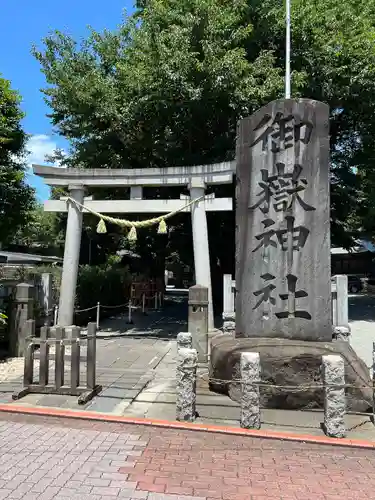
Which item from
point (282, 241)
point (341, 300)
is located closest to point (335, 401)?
point (282, 241)

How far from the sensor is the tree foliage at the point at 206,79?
1315 centimetres

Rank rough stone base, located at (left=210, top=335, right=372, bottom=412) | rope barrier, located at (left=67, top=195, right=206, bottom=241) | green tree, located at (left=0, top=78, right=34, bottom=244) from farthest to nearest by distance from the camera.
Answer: green tree, located at (left=0, top=78, right=34, bottom=244) < rope barrier, located at (left=67, top=195, right=206, bottom=241) < rough stone base, located at (left=210, top=335, right=372, bottom=412)

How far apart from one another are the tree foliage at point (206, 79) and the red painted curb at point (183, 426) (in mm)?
10192

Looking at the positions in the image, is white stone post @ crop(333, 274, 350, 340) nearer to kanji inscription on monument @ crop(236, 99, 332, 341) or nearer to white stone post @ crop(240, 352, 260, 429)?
kanji inscription on monument @ crop(236, 99, 332, 341)

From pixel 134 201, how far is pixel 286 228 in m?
6.18

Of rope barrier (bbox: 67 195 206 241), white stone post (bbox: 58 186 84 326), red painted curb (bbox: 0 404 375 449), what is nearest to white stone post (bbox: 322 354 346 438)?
red painted curb (bbox: 0 404 375 449)

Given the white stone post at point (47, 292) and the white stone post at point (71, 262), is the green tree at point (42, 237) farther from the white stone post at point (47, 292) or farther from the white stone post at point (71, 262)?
the white stone post at point (71, 262)

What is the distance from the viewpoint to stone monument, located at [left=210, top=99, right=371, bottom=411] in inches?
270

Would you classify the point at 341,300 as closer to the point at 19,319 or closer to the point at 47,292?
the point at 19,319

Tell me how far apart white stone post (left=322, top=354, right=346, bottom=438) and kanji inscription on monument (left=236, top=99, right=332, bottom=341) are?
153 centimetres

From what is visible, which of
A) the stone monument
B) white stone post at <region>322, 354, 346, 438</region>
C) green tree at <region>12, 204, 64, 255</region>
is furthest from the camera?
green tree at <region>12, 204, 64, 255</region>

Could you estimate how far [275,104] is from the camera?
759 cm

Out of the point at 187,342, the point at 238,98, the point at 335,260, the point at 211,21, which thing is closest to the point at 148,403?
the point at 187,342

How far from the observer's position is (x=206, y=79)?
13008 millimetres
